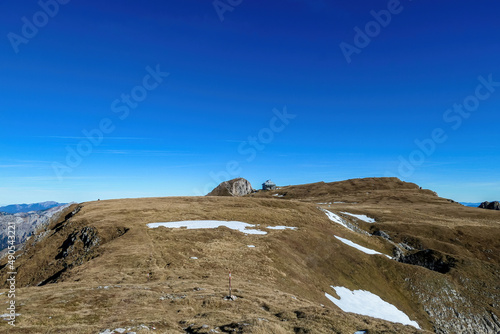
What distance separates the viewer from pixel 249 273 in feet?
114

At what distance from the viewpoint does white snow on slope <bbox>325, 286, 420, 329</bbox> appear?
3759cm

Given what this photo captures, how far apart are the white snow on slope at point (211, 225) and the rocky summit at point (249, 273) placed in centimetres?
24

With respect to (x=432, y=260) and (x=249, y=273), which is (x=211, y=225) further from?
(x=432, y=260)

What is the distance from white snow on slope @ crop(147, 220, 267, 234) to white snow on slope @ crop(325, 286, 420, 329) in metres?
18.6

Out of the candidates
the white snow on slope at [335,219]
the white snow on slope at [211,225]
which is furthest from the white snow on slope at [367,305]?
the white snow on slope at [335,219]

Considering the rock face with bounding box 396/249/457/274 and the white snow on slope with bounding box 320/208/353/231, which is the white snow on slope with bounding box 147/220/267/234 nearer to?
the white snow on slope with bounding box 320/208/353/231

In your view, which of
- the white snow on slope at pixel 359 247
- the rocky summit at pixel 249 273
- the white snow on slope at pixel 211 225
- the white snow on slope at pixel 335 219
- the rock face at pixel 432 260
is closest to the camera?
the rocky summit at pixel 249 273

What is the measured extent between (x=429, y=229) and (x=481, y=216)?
43281 millimetres

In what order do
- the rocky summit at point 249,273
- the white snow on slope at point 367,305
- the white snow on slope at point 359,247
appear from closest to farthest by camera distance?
the rocky summit at point 249,273 → the white snow on slope at point 367,305 → the white snow on slope at point 359,247

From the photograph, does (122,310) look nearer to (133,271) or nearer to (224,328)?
(224,328)

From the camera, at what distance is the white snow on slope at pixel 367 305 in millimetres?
37594

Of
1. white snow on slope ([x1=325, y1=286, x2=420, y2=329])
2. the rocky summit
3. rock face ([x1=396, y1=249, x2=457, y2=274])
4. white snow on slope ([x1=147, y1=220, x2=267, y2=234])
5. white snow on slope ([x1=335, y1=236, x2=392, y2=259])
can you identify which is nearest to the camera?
the rocky summit

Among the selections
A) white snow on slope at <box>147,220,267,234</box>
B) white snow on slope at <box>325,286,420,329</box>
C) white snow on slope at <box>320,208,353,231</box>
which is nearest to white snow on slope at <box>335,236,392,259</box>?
white snow on slope at <box>320,208,353,231</box>

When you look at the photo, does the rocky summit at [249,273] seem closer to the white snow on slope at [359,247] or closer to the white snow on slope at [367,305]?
the white snow on slope at [367,305]
